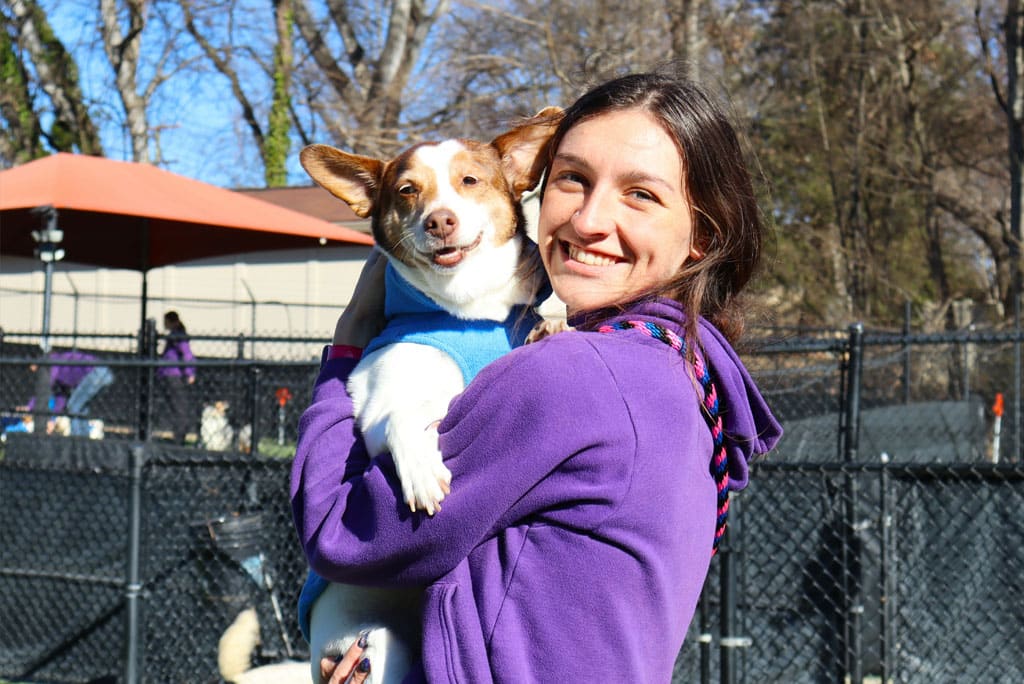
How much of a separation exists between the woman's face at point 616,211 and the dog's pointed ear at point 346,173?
0.93 metres

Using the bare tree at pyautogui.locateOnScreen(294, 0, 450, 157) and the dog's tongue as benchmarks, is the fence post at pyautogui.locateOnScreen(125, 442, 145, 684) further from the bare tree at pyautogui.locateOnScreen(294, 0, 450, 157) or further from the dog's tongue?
the bare tree at pyautogui.locateOnScreen(294, 0, 450, 157)

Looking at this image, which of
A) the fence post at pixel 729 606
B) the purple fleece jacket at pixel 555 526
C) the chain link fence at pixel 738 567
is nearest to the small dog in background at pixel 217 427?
the chain link fence at pixel 738 567

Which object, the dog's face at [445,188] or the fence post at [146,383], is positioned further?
the fence post at [146,383]

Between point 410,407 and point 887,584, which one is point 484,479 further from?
point 887,584

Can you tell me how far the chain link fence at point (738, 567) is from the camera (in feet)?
Result: 13.0

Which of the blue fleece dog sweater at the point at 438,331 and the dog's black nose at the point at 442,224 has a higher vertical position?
the dog's black nose at the point at 442,224

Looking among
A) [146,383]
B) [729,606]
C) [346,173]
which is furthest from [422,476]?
[146,383]

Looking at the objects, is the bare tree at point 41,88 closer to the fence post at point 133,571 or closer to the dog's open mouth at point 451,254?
the fence post at point 133,571

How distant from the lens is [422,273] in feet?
7.16

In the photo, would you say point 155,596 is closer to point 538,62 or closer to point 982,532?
point 982,532

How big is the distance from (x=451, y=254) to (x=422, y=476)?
0.92 meters

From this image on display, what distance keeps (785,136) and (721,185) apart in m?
20.1

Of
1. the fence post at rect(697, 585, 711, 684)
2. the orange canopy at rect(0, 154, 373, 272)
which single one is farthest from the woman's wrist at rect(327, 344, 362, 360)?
the orange canopy at rect(0, 154, 373, 272)

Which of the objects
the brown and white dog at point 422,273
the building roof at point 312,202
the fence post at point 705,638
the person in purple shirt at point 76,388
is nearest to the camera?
the brown and white dog at point 422,273
